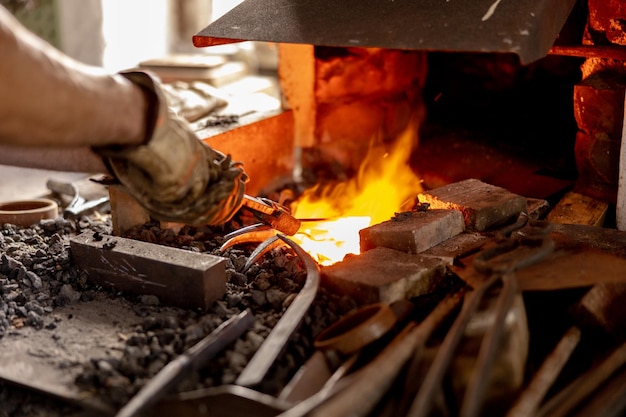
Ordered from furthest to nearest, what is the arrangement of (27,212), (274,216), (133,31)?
(133,31) < (27,212) < (274,216)

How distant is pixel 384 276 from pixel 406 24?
1021 millimetres

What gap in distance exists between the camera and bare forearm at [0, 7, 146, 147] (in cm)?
195

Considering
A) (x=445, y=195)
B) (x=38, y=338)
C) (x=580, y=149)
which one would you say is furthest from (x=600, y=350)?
(x=38, y=338)

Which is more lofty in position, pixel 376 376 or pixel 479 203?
pixel 479 203

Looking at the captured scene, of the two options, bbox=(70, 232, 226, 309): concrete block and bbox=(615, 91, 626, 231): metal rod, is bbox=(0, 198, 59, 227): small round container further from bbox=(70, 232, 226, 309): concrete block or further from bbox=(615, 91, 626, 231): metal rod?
bbox=(615, 91, 626, 231): metal rod

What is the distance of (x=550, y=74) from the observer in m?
5.01

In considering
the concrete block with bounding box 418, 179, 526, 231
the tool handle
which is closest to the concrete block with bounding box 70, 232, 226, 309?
the concrete block with bounding box 418, 179, 526, 231

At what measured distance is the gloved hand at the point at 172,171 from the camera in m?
2.34

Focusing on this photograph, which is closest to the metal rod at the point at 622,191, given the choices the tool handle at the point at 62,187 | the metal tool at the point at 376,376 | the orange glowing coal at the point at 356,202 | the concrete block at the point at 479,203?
the concrete block at the point at 479,203

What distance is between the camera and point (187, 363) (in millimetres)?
2275

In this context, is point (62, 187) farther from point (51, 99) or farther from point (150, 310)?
point (51, 99)

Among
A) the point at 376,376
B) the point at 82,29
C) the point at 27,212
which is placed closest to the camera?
the point at 376,376

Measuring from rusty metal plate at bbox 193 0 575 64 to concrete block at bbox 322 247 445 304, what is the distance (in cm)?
86

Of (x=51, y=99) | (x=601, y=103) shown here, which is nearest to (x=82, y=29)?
(x=601, y=103)
